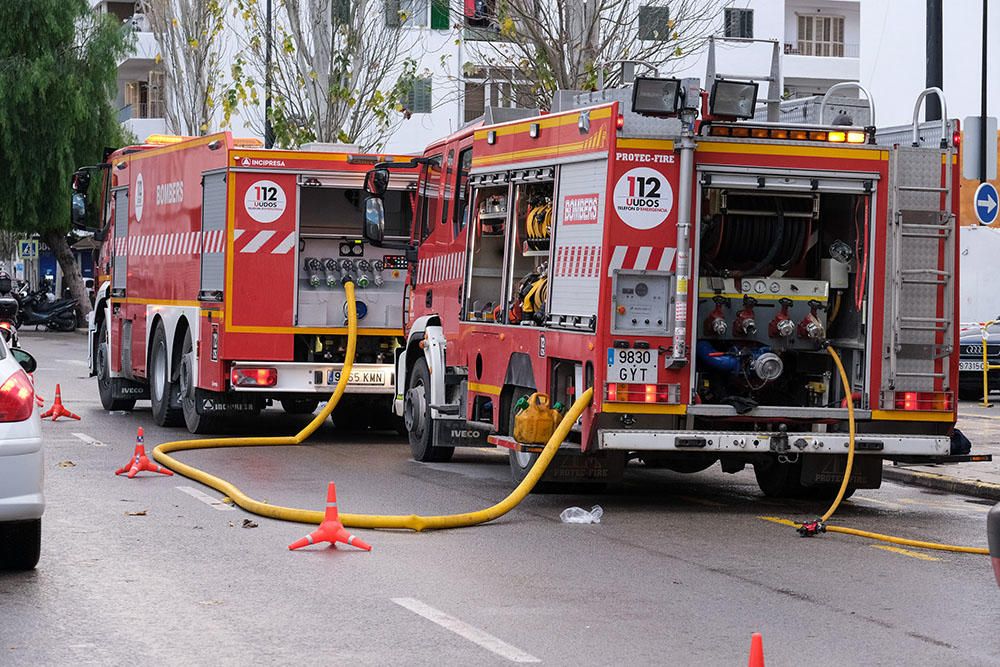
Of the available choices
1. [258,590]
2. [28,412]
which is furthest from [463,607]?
[28,412]

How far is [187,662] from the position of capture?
23.9ft

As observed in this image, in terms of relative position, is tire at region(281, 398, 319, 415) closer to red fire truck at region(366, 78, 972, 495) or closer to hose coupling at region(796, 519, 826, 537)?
red fire truck at region(366, 78, 972, 495)

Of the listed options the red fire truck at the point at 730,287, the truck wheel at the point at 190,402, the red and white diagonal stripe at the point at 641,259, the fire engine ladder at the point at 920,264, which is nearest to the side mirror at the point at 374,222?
the red fire truck at the point at 730,287

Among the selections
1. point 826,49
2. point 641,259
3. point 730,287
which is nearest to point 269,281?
point 730,287

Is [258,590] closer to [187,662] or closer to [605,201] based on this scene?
[187,662]

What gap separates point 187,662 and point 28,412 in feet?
7.72

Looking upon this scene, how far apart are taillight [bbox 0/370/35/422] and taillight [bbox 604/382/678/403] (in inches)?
173

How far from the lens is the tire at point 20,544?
30.8ft

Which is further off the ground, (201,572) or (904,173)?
(904,173)

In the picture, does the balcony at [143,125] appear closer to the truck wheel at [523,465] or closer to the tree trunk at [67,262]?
the tree trunk at [67,262]

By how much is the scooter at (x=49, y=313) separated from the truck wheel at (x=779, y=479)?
43.1 m

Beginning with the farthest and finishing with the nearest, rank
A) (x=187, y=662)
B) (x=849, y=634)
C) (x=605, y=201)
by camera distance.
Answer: (x=605, y=201) → (x=849, y=634) → (x=187, y=662)

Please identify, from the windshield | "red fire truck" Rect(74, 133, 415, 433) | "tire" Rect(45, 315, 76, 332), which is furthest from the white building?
the windshield

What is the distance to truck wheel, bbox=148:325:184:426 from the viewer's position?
1969 centimetres
